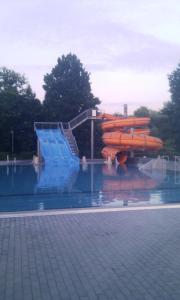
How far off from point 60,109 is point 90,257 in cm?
3207

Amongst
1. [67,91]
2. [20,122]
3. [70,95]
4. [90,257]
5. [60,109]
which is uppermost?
[67,91]

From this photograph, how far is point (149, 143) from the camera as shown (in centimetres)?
2841

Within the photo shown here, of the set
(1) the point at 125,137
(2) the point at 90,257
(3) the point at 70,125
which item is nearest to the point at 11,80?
(3) the point at 70,125

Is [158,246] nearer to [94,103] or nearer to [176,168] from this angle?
[176,168]

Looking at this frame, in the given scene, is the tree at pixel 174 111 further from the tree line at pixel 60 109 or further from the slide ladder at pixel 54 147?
the slide ladder at pixel 54 147

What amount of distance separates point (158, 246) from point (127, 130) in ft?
82.2

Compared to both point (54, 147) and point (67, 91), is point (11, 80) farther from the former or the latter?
point (54, 147)

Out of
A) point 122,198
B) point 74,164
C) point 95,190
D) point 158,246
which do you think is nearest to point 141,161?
point 74,164

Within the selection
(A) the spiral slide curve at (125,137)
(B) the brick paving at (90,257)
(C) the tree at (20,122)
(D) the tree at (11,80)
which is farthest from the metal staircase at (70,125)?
(B) the brick paving at (90,257)

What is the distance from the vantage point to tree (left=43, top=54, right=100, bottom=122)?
3688 cm

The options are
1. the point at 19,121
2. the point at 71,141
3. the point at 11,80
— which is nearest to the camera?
the point at 71,141

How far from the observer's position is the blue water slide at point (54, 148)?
2760cm

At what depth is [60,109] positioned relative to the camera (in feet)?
121

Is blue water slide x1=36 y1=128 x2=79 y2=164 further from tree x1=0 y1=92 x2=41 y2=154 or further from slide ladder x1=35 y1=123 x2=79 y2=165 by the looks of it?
tree x1=0 y1=92 x2=41 y2=154
